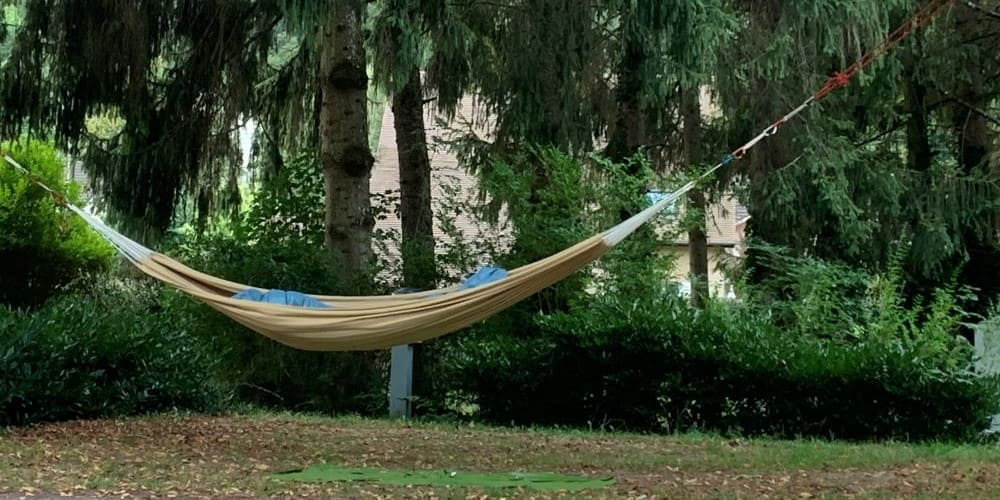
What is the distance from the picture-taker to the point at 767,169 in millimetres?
9930

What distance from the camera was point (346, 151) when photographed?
326 inches

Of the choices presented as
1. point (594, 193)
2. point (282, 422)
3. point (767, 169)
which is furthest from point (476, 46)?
point (282, 422)

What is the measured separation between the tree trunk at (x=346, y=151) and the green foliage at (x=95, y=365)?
1.39 metres

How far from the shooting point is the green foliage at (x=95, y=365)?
6375mm

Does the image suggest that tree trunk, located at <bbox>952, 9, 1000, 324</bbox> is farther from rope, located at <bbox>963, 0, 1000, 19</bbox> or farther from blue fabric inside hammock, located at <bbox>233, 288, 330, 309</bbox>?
blue fabric inside hammock, located at <bbox>233, 288, 330, 309</bbox>

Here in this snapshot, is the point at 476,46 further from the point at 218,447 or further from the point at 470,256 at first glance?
the point at 218,447

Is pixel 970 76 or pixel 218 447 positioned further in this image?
pixel 970 76

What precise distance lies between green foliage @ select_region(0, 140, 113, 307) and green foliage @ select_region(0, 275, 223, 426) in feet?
7.23

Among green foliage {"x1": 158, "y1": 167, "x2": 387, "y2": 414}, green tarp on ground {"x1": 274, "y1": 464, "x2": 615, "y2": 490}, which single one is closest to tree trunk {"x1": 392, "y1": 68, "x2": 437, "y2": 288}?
green foliage {"x1": 158, "y1": 167, "x2": 387, "y2": 414}

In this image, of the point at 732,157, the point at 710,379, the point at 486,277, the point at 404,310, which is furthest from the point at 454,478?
Result: the point at 710,379

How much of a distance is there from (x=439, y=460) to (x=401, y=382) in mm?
2699

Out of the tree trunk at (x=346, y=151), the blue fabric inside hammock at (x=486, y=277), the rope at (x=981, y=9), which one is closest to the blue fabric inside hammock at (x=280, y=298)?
the blue fabric inside hammock at (x=486, y=277)

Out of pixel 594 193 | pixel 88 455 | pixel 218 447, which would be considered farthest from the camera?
pixel 594 193

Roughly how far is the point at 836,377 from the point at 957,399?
77cm
